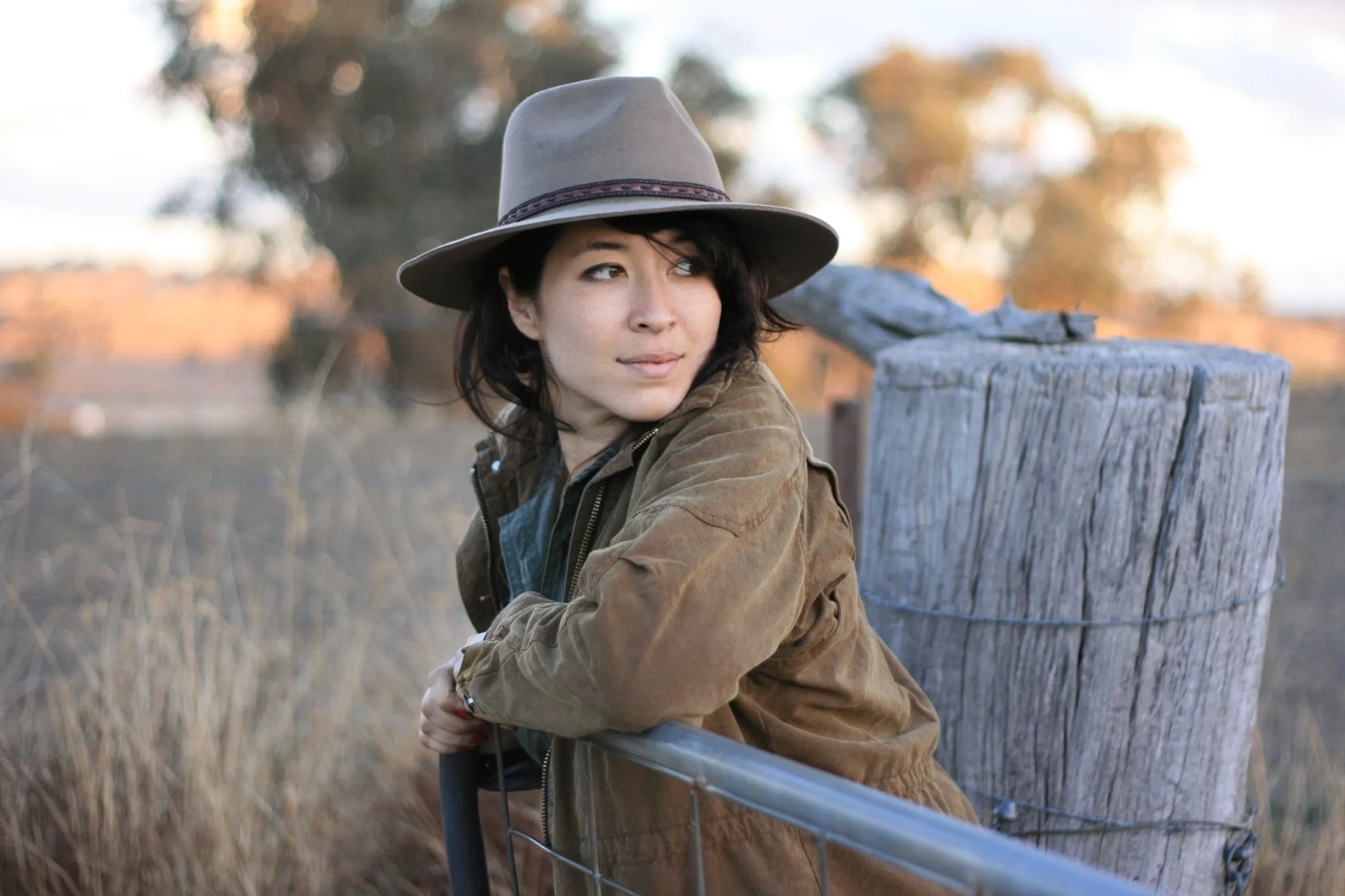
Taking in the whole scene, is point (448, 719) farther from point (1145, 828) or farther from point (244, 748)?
point (244, 748)

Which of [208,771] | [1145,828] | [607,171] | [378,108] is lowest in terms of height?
[208,771]

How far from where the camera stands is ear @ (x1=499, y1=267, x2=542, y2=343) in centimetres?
205

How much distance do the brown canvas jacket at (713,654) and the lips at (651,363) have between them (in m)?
0.07

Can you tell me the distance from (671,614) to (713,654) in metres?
0.08

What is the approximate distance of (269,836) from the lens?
305 centimetres

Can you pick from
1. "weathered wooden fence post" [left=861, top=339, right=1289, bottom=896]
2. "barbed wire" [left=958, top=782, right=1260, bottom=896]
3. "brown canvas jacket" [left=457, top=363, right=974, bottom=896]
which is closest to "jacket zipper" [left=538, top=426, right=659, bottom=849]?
"brown canvas jacket" [left=457, top=363, right=974, bottom=896]

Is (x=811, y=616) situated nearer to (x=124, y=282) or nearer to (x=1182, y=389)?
(x=1182, y=389)

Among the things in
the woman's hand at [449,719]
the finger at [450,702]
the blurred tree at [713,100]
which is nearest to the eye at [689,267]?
the woman's hand at [449,719]

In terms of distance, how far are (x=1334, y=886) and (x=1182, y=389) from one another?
1479mm

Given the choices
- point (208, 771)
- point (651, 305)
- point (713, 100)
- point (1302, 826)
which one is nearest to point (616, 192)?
point (651, 305)

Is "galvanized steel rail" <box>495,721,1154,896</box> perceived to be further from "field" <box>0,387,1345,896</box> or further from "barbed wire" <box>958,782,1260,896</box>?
"field" <box>0,387,1345,896</box>

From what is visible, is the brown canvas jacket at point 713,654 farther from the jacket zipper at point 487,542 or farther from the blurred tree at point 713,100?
the blurred tree at point 713,100

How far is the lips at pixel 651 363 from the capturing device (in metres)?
1.83

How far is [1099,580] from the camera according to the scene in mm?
2162
